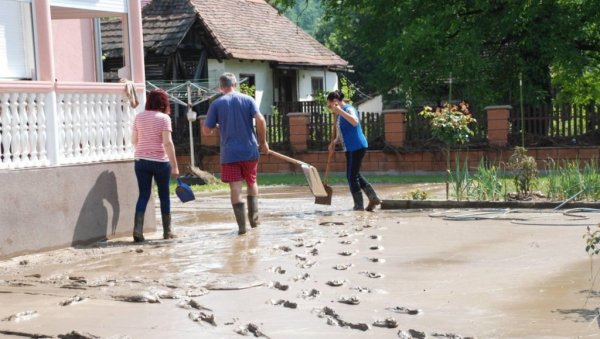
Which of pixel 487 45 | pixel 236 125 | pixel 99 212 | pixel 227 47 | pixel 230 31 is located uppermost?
pixel 230 31

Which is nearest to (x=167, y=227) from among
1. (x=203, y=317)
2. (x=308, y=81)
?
(x=203, y=317)

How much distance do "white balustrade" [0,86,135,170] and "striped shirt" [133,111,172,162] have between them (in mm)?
626

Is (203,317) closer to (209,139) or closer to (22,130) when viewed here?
(22,130)

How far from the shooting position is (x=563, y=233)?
34.8 ft

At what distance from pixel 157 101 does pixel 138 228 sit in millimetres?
1510

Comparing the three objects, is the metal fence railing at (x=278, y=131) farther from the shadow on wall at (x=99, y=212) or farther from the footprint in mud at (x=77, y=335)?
the footprint in mud at (x=77, y=335)

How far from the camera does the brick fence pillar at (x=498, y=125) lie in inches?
938

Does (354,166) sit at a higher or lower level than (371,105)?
lower

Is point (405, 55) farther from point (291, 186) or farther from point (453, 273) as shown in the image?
point (453, 273)

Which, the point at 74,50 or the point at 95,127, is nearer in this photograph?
the point at 95,127

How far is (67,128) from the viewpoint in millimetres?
11359

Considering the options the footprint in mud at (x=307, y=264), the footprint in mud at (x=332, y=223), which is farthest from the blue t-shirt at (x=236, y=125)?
the footprint in mud at (x=307, y=264)

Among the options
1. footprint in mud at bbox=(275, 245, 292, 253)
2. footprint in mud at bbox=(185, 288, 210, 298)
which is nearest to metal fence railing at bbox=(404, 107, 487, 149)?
footprint in mud at bbox=(275, 245, 292, 253)

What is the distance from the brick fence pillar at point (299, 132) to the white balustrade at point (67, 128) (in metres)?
13.9
